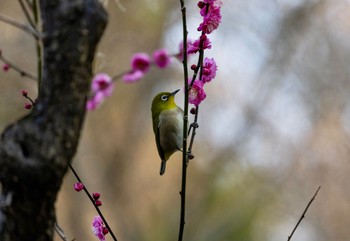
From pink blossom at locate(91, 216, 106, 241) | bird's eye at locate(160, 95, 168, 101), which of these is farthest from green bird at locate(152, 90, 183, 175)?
pink blossom at locate(91, 216, 106, 241)

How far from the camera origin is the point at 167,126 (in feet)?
8.09

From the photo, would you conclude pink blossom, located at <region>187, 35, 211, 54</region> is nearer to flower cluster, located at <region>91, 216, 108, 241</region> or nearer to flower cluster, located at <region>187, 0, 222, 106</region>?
flower cluster, located at <region>187, 0, 222, 106</region>

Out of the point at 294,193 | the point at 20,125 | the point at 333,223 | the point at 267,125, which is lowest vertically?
the point at 20,125

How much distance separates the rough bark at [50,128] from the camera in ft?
3.36

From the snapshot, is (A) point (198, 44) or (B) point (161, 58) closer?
(B) point (161, 58)

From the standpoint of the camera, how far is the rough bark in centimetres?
102

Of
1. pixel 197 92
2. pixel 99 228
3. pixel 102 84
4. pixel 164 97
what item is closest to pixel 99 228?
pixel 99 228

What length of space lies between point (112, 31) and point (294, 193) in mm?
3185

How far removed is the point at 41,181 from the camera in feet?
3.35

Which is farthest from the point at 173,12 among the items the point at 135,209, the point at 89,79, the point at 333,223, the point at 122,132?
the point at 89,79

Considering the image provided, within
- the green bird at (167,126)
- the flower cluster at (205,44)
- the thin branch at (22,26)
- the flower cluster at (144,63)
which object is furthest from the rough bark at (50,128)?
the green bird at (167,126)

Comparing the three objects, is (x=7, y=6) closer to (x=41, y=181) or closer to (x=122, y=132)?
(x=122, y=132)

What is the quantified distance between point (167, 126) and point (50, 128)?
1.44 meters

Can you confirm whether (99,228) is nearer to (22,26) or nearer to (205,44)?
(205,44)
